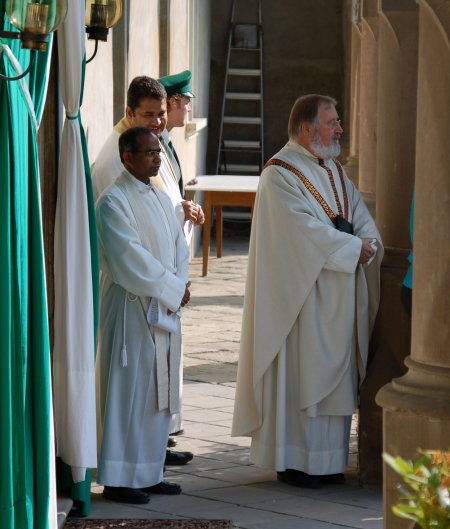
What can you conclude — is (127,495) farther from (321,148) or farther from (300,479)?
(321,148)

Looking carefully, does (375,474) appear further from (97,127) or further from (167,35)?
(167,35)

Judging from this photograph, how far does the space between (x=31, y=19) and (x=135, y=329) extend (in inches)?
85.6

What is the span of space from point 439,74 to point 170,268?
1.78 meters

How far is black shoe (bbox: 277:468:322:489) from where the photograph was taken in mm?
6168

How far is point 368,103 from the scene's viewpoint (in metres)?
9.66

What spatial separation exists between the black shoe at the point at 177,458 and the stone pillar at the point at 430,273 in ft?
6.93

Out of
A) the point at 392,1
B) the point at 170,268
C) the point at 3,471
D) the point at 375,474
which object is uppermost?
the point at 392,1

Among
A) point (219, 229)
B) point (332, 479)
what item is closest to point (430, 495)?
point (332, 479)

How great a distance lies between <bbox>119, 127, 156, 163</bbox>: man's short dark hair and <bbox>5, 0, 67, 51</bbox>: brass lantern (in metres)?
1.86

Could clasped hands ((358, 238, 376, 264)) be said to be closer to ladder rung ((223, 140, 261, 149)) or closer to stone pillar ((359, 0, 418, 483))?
stone pillar ((359, 0, 418, 483))

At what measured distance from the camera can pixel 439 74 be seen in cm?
452

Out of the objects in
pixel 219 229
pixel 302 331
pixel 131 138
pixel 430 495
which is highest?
pixel 131 138

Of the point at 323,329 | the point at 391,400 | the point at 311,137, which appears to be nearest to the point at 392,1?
the point at 311,137

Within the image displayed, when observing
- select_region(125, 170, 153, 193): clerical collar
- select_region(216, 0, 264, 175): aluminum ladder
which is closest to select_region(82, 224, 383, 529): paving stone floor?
select_region(125, 170, 153, 193): clerical collar
